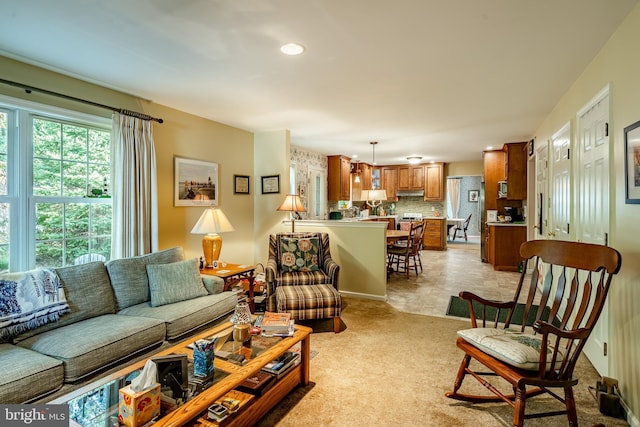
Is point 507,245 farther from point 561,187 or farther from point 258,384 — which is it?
point 258,384

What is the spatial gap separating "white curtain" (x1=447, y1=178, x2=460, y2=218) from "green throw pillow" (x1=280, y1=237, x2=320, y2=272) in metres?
9.17

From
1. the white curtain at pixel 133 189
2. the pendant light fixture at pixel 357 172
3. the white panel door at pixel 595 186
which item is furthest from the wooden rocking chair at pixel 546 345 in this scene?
the pendant light fixture at pixel 357 172

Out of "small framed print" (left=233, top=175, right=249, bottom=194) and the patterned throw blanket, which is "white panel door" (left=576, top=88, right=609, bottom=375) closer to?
the patterned throw blanket

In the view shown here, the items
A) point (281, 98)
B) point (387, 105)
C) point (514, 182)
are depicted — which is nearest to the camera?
point (281, 98)

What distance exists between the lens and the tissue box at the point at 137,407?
131 cm

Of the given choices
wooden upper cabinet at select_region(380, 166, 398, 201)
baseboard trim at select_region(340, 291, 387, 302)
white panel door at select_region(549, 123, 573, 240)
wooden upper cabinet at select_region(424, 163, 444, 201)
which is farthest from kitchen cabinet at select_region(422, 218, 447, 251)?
baseboard trim at select_region(340, 291, 387, 302)

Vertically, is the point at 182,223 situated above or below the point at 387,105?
below

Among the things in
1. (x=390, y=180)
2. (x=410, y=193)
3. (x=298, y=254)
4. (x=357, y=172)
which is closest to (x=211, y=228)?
(x=298, y=254)

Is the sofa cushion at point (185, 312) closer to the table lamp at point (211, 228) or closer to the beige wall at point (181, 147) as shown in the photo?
the table lamp at point (211, 228)

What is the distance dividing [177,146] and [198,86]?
40.8 inches

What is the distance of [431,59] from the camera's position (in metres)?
2.52

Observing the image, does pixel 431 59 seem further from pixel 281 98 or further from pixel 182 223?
pixel 182 223

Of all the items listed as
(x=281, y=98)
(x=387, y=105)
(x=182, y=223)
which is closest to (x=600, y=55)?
(x=387, y=105)

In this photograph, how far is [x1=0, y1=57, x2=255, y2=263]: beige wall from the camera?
271cm
